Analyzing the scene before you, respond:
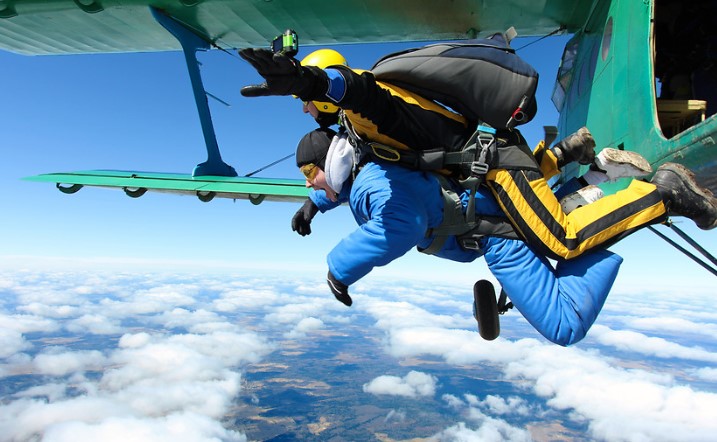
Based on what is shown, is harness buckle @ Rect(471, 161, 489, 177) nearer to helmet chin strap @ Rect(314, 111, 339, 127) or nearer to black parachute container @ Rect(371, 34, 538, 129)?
black parachute container @ Rect(371, 34, 538, 129)

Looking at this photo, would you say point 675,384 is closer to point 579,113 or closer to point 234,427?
point 234,427

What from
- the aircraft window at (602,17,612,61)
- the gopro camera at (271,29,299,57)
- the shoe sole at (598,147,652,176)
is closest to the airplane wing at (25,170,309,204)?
the aircraft window at (602,17,612,61)

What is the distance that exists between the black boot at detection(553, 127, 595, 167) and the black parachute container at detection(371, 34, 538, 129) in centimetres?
55

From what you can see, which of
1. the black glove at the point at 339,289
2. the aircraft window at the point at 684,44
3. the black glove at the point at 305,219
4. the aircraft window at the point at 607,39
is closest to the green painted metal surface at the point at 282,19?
the aircraft window at the point at 684,44

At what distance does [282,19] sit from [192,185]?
289 centimetres

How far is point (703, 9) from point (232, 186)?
6.04 meters

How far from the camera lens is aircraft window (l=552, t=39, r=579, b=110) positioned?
5.01 m

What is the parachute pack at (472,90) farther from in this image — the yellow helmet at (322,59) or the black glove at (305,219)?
the black glove at (305,219)

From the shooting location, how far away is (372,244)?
6.77ft

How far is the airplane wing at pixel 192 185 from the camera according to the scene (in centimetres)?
538

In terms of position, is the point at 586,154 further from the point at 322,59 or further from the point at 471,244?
the point at 322,59

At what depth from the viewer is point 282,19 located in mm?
6398

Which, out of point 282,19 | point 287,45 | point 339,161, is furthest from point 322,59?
point 282,19

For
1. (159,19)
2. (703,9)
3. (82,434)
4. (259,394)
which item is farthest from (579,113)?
(82,434)
